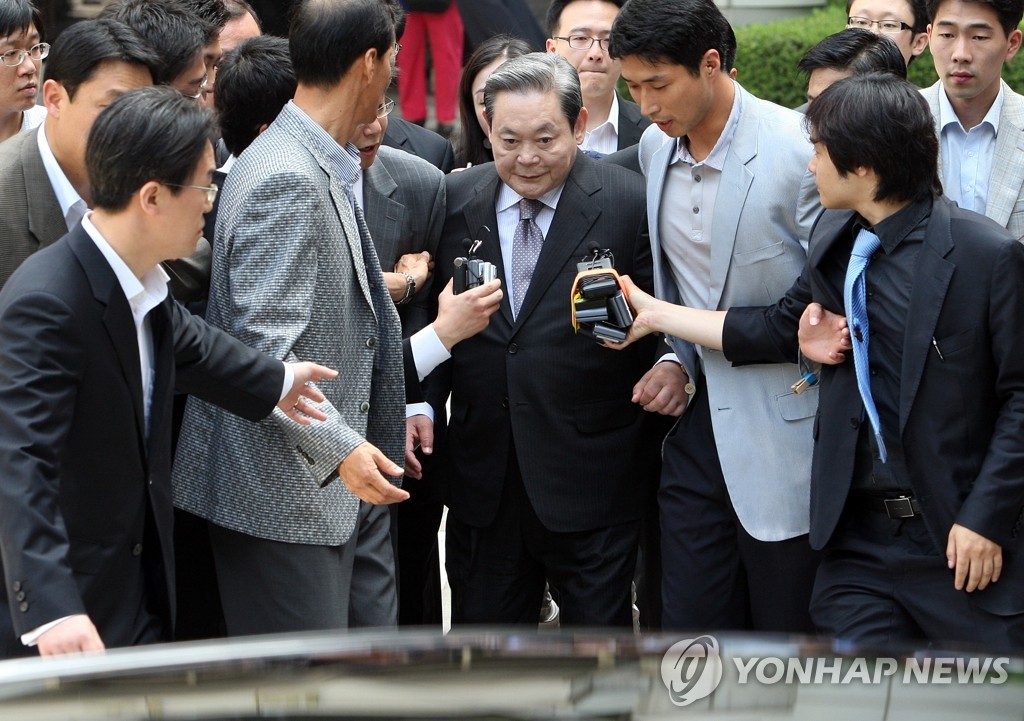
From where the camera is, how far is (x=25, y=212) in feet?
→ 11.3

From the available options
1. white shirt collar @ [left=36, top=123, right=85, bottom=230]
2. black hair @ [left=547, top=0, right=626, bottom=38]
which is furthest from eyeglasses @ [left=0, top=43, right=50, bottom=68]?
black hair @ [left=547, top=0, right=626, bottom=38]

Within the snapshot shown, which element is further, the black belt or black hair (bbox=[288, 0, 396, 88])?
black hair (bbox=[288, 0, 396, 88])

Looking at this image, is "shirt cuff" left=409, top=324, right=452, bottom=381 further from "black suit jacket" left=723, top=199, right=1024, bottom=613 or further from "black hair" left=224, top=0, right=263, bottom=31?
"black hair" left=224, top=0, right=263, bottom=31

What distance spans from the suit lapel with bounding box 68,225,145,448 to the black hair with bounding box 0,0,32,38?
1.84 m

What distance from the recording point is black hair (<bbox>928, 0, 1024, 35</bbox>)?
15.8ft

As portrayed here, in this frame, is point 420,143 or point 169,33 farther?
point 420,143

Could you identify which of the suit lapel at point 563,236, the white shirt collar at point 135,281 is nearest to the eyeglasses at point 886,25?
the suit lapel at point 563,236

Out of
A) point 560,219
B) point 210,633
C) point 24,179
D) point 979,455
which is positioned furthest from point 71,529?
point 979,455

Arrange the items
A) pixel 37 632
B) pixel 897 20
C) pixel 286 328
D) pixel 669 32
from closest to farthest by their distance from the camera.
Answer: pixel 37 632 < pixel 286 328 < pixel 669 32 < pixel 897 20

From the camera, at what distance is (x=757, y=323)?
3.87 metres

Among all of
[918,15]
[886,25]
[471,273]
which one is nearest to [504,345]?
[471,273]

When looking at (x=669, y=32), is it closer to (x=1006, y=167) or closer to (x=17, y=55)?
(x=1006, y=167)

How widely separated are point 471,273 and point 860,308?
1.19 meters

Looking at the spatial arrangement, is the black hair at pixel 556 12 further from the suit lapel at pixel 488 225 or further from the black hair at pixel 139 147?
the black hair at pixel 139 147
